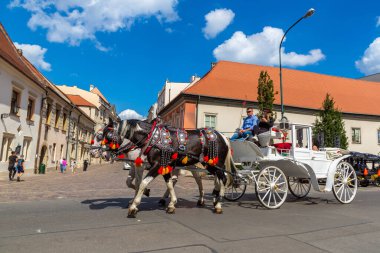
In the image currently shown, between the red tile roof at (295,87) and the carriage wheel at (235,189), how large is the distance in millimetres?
21049

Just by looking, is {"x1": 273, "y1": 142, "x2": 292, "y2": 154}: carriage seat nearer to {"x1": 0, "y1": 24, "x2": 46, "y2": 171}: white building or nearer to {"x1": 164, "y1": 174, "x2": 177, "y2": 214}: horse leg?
{"x1": 164, "y1": 174, "x2": 177, "y2": 214}: horse leg

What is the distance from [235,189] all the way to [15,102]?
18.3 metres

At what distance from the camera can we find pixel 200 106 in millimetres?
30391

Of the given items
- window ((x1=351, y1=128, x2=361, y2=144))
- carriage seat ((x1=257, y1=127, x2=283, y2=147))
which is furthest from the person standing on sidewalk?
window ((x1=351, y1=128, x2=361, y2=144))

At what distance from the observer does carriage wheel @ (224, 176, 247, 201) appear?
27.3 ft

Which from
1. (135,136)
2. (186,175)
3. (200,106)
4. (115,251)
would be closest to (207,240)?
(115,251)

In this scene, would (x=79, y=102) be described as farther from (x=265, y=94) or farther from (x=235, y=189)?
(x=235, y=189)

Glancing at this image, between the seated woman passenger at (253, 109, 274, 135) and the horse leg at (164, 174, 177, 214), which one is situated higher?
the seated woman passenger at (253, 109, 274, 135)

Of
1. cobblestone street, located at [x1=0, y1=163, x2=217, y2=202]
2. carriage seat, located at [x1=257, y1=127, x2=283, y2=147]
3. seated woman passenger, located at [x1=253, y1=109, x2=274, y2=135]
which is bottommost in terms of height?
cobblestone street, located at [x1=0, y1=163, x2=217, y2=202]

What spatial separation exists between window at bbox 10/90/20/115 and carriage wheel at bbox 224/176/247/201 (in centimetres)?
1754

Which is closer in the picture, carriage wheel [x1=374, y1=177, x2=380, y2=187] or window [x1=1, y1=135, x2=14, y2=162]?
window [x1=1, y1=135, x2=14, y2=162]

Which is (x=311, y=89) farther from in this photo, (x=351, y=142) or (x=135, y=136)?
(x=135, y=136)

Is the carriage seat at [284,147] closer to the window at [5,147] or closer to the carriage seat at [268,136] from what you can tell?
the carriage seat at [268,136]

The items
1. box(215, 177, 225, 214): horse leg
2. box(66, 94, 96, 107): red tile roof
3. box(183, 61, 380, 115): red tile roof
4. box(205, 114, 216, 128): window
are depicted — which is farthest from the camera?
box(66, 94, 96, 107): red tile roof
